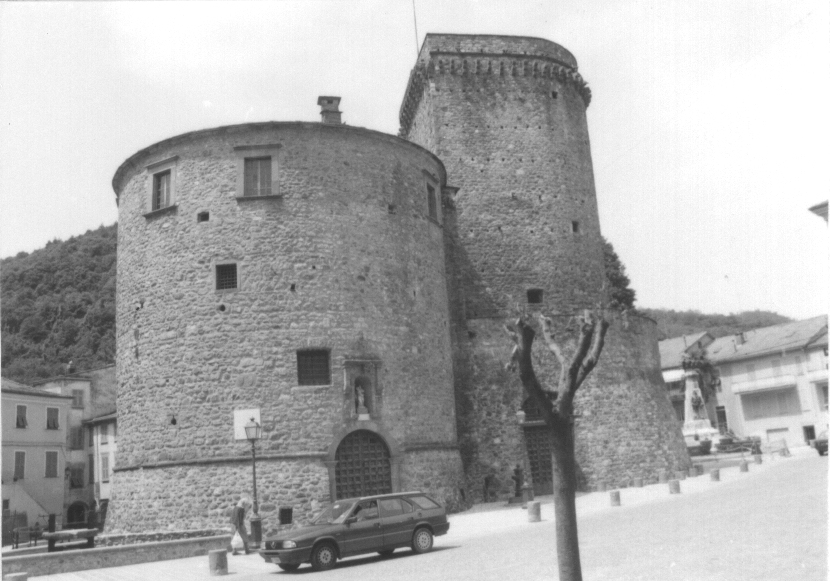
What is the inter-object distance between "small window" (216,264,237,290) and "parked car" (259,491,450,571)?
819 centimetres

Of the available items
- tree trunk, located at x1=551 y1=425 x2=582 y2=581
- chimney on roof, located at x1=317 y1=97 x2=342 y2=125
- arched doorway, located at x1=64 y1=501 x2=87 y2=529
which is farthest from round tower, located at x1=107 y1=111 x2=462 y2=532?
arched doorway, located at x1=64 y1=501 x2=87 y2=529

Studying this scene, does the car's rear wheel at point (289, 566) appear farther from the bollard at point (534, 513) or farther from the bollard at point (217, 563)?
the bollard at point (534, 513)

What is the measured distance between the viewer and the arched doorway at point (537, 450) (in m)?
25.4

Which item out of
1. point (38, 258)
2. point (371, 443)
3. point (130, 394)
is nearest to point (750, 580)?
point (371, 443)

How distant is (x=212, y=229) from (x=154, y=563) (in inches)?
351

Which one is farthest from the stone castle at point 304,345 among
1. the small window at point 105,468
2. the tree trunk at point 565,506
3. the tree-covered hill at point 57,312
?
the tree-covered hill at point 57,312

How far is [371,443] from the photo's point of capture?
20.5 meters

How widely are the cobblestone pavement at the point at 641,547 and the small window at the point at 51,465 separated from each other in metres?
25.7

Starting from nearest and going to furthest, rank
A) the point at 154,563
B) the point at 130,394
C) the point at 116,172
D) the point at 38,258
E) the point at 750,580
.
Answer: the point at 750,580 < the point at 154,563 < the point at 130,394 < the point at 116,172 < the point at 38,258

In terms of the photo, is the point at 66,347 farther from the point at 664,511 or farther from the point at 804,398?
the point at 804,398

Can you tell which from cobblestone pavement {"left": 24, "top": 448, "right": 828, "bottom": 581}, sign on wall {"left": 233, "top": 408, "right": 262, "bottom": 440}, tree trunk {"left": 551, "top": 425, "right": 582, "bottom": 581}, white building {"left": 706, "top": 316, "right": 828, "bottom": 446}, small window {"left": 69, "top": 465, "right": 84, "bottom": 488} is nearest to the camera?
tree trunk {"left": 551, "top": 425, "right": 582, "bottom": 581}

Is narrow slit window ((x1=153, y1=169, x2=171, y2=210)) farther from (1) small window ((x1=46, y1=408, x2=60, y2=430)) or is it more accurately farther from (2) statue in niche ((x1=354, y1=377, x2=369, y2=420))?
(1) small window ((x1=46, y1=408, x2=60, y2=430))

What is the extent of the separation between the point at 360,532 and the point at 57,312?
40.9 m

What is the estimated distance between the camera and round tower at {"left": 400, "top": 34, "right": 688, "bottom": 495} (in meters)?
25.8
